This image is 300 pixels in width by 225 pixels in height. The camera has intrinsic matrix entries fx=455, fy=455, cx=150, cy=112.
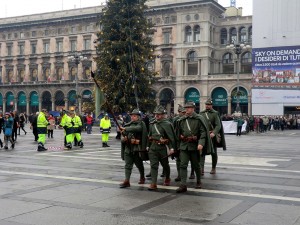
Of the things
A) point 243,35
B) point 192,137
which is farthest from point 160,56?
point 192,137

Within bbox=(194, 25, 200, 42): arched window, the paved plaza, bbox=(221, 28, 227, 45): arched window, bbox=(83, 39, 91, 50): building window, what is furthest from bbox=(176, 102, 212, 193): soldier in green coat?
bbox=(83, 39, 91, 50): building window

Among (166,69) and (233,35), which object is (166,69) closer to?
(166,69)

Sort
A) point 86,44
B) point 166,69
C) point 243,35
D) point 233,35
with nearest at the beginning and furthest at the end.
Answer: point 243,35, point 233,35, point 166,69, point 86,44

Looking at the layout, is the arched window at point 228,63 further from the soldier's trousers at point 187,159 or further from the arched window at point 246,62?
the soldier's trousers at point 187,159

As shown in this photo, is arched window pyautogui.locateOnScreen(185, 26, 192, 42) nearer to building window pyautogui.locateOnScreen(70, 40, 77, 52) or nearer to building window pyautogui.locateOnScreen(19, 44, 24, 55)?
building window pyautogui.locateOnScreen(70, 40, 77, 52)

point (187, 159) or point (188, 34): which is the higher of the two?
point (188, 34)

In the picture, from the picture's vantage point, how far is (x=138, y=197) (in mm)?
8203

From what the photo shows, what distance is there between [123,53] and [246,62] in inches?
1253

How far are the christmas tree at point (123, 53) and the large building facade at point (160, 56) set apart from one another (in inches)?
572

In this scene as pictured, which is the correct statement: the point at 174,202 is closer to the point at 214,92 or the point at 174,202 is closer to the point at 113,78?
the point at 113,78

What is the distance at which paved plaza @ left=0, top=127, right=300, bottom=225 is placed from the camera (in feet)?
21.7

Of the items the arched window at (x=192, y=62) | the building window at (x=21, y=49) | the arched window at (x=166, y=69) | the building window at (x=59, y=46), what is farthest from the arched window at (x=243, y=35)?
the building window at (x=21, y=49)

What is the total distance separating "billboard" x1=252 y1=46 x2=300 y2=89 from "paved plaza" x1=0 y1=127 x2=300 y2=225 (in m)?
38.2

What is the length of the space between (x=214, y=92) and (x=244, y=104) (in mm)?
4340
